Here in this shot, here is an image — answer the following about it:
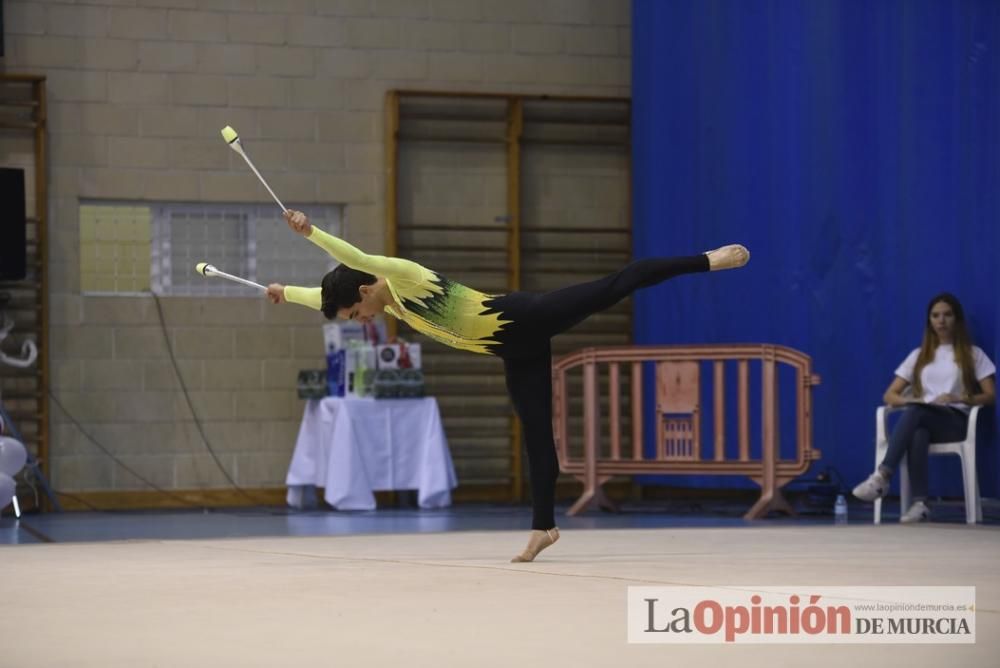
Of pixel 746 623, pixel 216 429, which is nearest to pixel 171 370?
pixel 216 429

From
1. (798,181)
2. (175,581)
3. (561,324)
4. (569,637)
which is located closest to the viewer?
(569,637)

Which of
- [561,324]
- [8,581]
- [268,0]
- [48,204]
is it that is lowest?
[8,581]

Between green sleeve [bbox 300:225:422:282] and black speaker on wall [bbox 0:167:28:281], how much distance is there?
3.99m

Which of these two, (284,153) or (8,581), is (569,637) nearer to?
(8,581)

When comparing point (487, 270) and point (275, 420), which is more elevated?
point (487, 270)

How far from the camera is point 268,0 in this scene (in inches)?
347

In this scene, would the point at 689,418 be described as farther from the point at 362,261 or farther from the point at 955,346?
the point at 362,261

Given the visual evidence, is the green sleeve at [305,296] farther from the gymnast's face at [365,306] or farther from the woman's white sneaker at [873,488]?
the woman's white sneaker at [873,488]

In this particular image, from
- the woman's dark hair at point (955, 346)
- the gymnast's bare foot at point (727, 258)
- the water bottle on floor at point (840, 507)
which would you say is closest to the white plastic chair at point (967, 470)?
the woman's dark hair at point (955, 346)

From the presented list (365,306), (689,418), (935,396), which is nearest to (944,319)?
(935,396)

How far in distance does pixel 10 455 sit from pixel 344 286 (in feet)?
9.77

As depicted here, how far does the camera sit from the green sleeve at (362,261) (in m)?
4.26

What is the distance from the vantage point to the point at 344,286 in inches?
178

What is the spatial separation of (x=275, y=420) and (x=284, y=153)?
5.09ft
